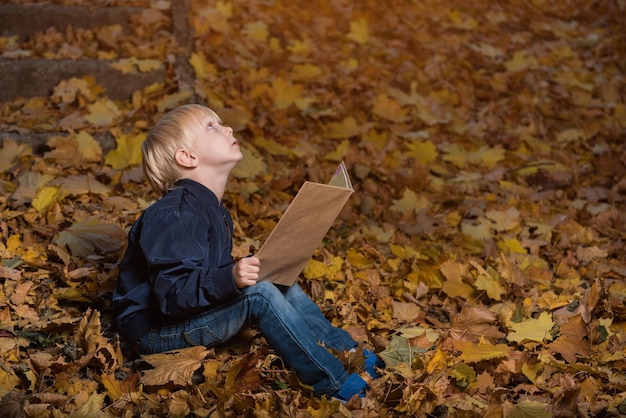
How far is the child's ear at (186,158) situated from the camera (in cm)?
279

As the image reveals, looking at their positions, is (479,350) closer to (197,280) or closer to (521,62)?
(197,280)

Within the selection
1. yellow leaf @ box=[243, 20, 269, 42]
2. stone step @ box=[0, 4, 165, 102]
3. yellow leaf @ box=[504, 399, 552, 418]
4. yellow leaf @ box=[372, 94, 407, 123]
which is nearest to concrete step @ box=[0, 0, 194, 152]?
stone step @ box=[0, 4, 165, 102]

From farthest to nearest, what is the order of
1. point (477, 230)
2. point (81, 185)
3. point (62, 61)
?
point (62, 61) → point (477, 230) → point (81, 185)

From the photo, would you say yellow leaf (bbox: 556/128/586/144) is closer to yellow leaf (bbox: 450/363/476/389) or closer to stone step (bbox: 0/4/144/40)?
yellow leaf (bbox: 450/363/476/389)

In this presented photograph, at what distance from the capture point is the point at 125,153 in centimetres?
414

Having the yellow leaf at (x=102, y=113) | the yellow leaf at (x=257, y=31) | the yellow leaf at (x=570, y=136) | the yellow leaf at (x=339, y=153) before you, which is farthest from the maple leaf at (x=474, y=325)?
the yellow leaf at (x=257, y=31)

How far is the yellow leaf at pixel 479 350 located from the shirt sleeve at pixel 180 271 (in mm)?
881

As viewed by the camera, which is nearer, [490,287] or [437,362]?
[437,362]

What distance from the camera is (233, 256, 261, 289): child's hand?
Result: 2441 mm

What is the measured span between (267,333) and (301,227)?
0.38 metres

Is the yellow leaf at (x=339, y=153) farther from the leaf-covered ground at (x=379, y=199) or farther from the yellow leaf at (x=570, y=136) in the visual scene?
the yellow leaf at (x=570, y=136)

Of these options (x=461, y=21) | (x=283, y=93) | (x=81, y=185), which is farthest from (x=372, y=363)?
(x=461, y=21)

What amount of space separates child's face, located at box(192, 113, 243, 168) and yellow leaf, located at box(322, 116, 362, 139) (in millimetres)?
2115

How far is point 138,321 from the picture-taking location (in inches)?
105
